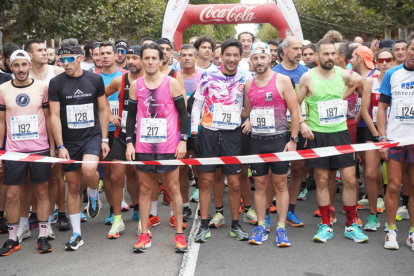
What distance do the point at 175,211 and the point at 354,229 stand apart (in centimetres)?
206

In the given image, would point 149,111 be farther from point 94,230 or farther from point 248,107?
point 94,230

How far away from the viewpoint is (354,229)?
6535 millimetres

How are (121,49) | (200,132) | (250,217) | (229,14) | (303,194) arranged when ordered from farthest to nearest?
(229,14) < (303,194) < (121,49) < (250,217) < (200,132)

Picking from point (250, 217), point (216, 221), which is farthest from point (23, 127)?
point (250, 217)

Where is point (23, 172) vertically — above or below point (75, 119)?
below

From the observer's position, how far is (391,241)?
20.3 feet

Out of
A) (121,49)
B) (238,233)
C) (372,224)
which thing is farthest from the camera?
(121,49)

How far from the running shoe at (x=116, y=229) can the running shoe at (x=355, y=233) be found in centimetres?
269

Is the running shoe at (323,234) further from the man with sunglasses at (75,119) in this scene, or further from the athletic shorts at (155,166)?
the man with sunglasses at (75,119)

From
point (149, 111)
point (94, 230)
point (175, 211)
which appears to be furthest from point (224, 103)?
point (94, 230)

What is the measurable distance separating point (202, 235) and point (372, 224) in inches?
82.0

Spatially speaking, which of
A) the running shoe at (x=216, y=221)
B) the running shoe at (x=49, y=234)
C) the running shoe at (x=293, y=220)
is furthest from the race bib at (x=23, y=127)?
the running shoe at (x=293, y=220)

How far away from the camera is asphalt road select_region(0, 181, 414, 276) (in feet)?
18.2

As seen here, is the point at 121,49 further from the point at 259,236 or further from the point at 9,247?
the point at 259,236
